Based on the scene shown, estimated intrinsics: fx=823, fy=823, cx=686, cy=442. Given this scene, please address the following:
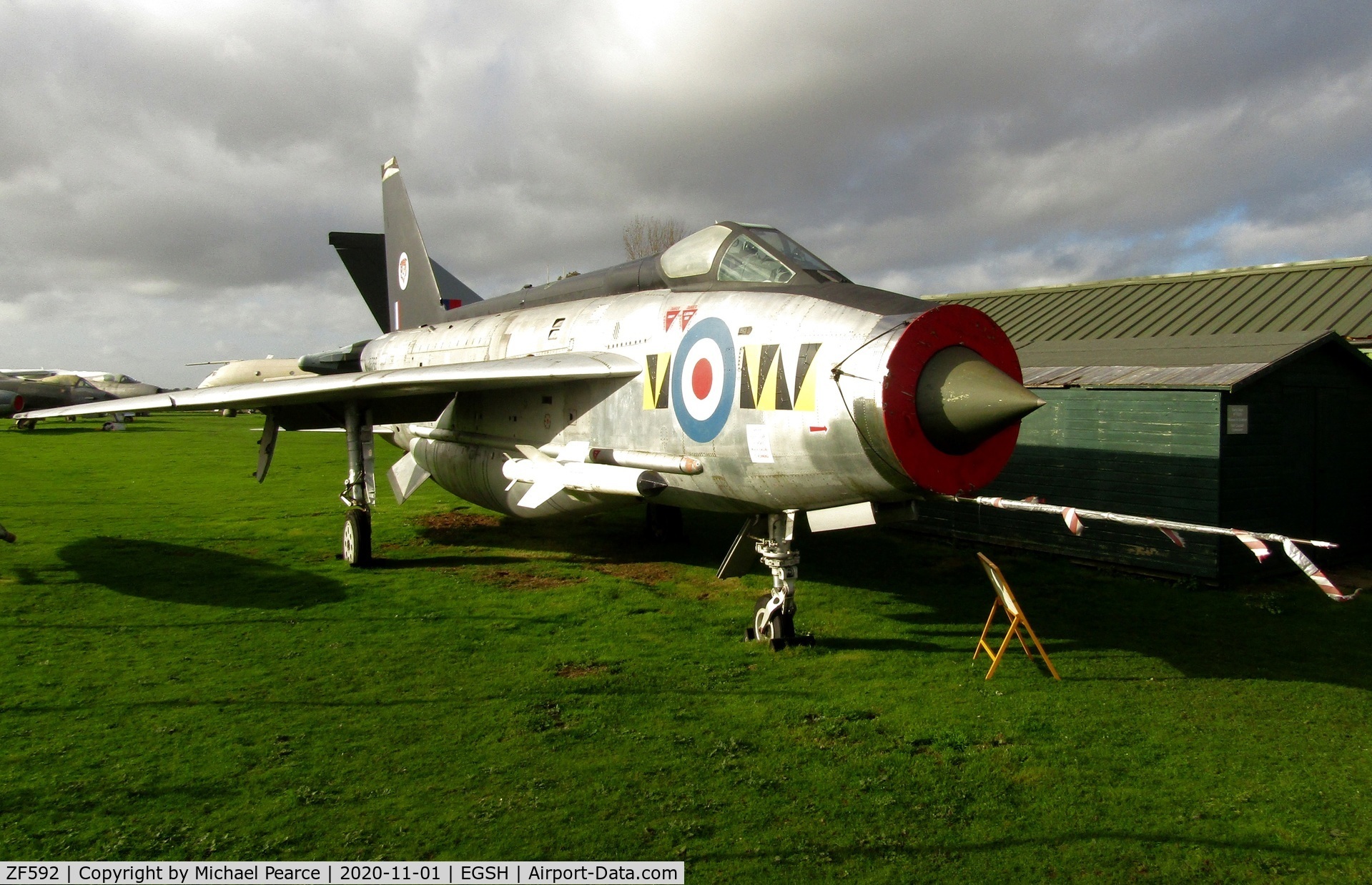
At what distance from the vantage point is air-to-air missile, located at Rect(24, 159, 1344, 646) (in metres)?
6.20

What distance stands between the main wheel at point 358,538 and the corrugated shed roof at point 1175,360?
9.55 meters

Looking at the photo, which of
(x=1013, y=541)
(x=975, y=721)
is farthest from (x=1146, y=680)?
(x=1013, y=541)

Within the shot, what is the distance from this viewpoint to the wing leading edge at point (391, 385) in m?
8.74

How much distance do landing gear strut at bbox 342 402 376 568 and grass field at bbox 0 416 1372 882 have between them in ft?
1.20

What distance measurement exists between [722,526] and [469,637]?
7.39 meters

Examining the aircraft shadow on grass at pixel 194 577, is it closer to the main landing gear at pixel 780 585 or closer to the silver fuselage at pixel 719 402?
the silver fuselage at pixel 719 402

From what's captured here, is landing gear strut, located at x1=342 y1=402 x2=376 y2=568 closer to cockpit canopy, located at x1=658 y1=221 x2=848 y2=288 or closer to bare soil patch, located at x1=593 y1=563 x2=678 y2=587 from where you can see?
bare soil patch, located at x1=593 y1=563 x2=678 y2=587

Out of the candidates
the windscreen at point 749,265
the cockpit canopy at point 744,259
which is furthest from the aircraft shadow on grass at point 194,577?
the windscreen at point 749,265

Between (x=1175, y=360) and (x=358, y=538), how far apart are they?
1188 cm

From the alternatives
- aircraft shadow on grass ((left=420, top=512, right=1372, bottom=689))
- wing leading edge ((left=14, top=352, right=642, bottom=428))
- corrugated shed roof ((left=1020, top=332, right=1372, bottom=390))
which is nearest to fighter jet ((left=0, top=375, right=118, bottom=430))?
wing leading edge ((left=14, top=352, right=642, bottom=428))

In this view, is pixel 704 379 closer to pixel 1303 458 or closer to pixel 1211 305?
pixel 1303 458

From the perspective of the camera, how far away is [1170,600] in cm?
976

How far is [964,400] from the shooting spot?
5926 mm

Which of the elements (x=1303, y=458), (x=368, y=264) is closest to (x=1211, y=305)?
(x=1303, y=458)
